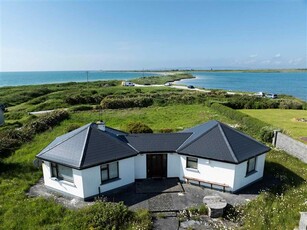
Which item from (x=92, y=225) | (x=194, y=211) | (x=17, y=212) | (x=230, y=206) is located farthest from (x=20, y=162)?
(x=230, y=206)

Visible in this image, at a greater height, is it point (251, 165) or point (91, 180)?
point (251, 165)

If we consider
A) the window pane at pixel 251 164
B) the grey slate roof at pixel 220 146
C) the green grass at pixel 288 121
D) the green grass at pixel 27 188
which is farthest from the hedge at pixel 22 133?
the green grass at pixel 288 121

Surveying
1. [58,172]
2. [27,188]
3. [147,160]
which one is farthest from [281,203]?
[27,188]

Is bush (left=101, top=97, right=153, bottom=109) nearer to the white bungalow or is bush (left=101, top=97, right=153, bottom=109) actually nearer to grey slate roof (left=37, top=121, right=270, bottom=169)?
grey slate roof (left=37, top=121, right=270, bottom=169)

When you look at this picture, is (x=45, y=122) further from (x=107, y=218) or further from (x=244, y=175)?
(x=244, y=175)

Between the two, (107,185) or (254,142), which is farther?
(254,142)

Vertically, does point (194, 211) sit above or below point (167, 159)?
below

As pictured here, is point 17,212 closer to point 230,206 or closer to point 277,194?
point 230,206
